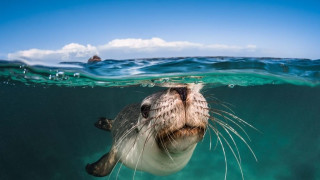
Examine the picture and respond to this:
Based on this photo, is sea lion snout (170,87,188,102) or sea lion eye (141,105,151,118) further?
sea lion eye (141,105,151,118)

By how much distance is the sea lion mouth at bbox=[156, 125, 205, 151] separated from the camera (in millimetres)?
2342

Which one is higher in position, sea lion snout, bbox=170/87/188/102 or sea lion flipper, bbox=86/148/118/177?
sea lion snout, bbox=170/87/188/102

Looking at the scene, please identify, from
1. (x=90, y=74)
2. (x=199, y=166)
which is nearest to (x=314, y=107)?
(x=199, y=166)

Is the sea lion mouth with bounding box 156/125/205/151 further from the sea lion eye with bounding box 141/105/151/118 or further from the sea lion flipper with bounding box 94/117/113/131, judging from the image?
the sea lion flipper with bounding box 94/117/113/131

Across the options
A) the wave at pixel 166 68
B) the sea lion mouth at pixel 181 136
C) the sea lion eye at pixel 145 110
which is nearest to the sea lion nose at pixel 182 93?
the sea lion mouth at pixel 181 136

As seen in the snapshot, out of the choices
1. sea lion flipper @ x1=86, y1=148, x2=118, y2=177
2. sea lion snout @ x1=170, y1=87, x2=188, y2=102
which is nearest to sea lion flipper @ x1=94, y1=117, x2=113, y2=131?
sea lion flipper @ x1=86, y1=148, x2=118, y2=177

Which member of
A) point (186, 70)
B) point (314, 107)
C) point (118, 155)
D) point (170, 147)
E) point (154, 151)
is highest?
point (186, 70)

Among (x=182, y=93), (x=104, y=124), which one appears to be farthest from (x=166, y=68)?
(x=182, y=93)

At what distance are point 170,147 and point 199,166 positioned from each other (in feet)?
32.8

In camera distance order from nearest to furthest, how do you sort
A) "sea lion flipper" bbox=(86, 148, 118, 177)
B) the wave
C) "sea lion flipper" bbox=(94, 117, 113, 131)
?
"sea lion flipper" bbox=(86, 148, 118, 177) → "sea lion flipper" bbox=(94, 117, 113, 131) → the wave

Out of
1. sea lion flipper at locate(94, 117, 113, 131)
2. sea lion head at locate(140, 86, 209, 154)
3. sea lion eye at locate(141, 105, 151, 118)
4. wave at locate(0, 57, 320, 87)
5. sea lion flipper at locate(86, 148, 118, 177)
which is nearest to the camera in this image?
sea lion head at locate(140, 86, 209, 154)

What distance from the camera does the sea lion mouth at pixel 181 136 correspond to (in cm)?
234

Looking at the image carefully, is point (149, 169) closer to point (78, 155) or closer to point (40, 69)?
point (40, 69)

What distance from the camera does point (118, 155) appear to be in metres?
4.87
